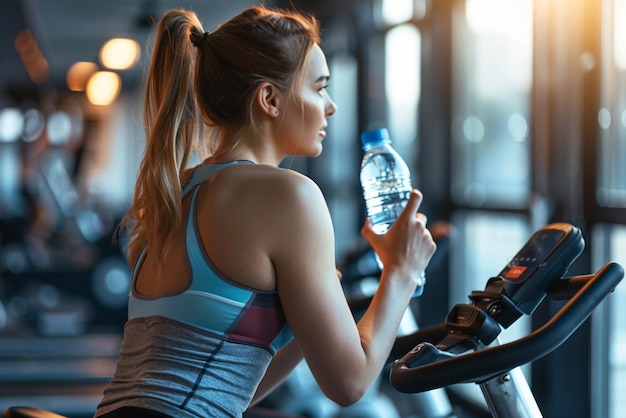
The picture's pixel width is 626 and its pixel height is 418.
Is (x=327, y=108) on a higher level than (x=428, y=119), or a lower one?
higher

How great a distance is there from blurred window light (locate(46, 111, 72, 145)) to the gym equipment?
34.3ft

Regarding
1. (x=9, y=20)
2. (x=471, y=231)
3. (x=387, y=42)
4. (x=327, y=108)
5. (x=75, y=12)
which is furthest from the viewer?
(x=9, y=20)

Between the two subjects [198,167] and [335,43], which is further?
[335,43]

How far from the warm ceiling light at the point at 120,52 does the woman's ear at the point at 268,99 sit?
258 inches

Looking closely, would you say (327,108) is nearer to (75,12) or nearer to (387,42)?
(387,42)

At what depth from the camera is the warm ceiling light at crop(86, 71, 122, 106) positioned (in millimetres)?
10422

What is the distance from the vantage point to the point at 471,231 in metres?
4.33

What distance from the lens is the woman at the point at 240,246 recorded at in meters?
1.25

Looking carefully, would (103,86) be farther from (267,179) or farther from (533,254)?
(533,254)

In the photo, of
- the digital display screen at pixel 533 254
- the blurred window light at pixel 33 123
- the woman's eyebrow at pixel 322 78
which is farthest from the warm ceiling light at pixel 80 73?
the digital display screen at pixel 533 254

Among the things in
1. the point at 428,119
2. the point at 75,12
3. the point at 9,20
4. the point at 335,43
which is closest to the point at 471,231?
the point at 428,119

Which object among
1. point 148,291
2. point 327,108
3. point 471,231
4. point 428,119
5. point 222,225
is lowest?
point 471,231

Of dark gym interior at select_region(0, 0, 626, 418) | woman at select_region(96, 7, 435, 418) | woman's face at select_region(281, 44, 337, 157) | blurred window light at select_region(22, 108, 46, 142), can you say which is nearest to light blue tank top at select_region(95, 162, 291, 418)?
woman at select_region(96, 7, 435, 418)

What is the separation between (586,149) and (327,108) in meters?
1.75
